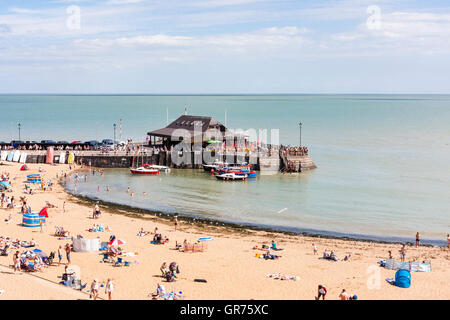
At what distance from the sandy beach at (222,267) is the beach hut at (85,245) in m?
0.38

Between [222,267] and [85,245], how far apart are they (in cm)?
706

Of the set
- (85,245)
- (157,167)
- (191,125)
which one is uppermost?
(191,125)

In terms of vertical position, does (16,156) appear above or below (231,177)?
above

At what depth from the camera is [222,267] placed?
2370 centimetres

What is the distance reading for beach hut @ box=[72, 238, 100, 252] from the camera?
25281 mm

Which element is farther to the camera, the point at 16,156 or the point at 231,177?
the point at 16,156

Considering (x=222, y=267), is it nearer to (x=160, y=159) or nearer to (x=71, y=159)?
(x=160, y=159)

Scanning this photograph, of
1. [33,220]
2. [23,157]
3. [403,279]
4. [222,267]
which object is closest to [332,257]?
[403,279]

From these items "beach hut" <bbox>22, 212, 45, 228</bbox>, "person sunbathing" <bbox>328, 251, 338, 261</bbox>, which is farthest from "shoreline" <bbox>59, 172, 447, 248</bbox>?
"beach hut" <bbox>22, 212, 45, 228</bbox>

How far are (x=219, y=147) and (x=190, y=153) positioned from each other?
3.63 meters
